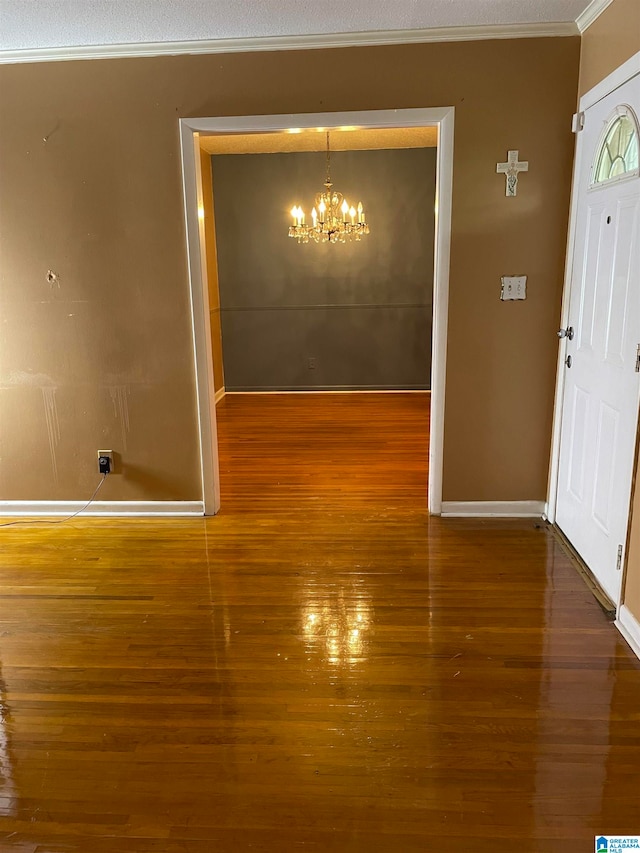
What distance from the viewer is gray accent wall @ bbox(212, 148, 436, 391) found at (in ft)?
21.8

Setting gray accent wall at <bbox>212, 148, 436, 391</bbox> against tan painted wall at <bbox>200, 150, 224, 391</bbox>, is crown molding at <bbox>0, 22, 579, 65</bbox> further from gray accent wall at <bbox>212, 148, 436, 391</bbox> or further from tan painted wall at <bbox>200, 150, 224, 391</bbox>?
gray accent wall at <bbox>212, 148, 436, 391</bbox>

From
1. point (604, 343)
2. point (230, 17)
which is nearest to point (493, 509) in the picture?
point (604, 343)

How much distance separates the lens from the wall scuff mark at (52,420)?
144 inches

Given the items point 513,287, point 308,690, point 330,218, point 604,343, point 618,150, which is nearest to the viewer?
point 308,690

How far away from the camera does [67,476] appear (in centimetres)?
377

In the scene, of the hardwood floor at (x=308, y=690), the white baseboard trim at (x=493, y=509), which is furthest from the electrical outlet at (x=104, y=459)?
the white baseboard trim at (x=493, y=509)

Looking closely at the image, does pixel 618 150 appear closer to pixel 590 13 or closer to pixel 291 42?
pixel 590 13

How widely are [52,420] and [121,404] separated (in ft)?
1.38

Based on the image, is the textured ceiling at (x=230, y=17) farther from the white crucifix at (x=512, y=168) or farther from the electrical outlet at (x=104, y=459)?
the electrical outlet at (x=104, y=459)

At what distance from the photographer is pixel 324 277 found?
6.84 metres

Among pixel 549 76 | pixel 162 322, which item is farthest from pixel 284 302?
pixel 549 76

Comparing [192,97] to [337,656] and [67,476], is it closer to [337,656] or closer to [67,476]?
[67,476]

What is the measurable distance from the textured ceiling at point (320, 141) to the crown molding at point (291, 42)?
8.55ft

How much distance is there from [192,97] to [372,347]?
3.98 meters
